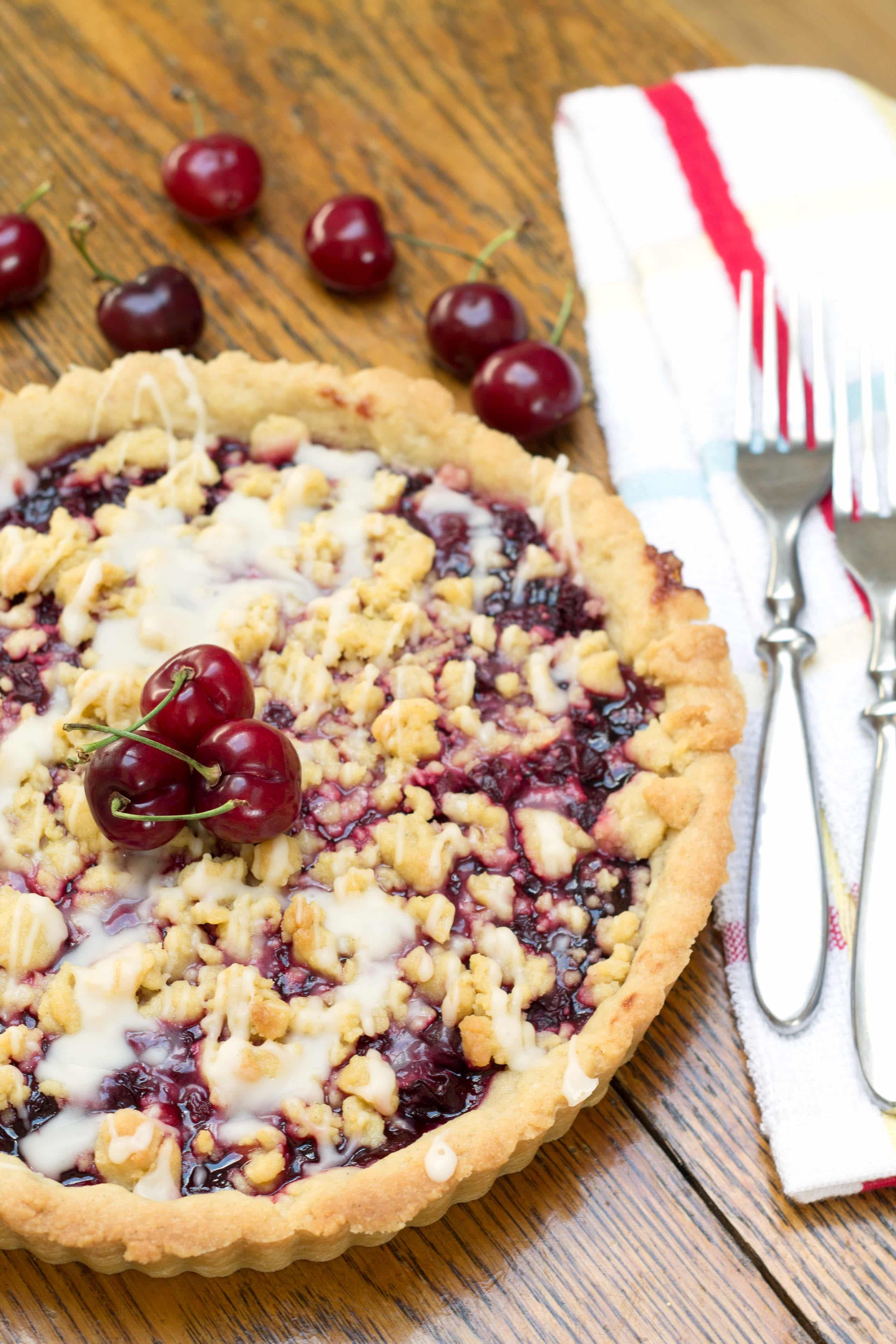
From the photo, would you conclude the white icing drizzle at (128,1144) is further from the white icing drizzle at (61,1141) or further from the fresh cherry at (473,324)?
the fresh cherry at (473,324)

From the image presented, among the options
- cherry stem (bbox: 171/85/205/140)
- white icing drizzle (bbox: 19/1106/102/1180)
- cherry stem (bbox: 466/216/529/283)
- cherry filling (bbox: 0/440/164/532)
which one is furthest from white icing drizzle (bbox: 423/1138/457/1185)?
cherry stem (bbox: 171/85/205/140)

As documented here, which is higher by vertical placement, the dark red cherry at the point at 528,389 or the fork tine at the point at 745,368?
the dark red cherry at the point at 528,389

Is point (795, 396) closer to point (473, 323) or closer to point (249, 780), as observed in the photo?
point (473, 323)

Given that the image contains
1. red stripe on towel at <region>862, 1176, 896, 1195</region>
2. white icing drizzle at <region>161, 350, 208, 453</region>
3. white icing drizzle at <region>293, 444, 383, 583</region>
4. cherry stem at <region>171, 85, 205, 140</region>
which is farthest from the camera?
cherry stem at <region>171, 85, 205, 140</region>

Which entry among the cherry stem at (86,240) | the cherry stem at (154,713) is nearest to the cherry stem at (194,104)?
the cherry stem at (86,240)

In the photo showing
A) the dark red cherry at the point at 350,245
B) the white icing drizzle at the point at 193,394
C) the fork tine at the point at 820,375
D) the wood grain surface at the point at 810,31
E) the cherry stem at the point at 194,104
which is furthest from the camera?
the wood grain surface at the point at 810,31

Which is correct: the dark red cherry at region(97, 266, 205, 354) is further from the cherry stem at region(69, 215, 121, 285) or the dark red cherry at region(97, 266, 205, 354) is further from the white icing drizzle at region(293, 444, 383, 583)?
the white icing drizzle at region(293, 444, 383, 583)
